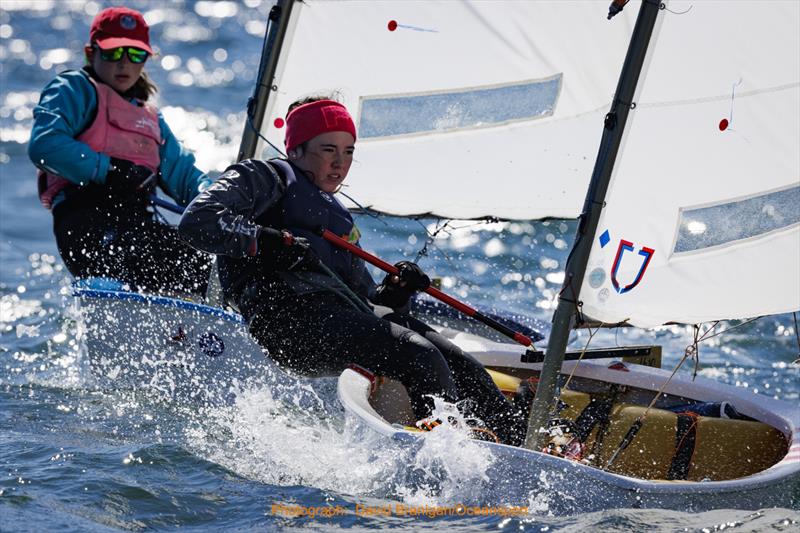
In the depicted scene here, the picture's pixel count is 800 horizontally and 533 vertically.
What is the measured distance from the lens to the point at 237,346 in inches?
173

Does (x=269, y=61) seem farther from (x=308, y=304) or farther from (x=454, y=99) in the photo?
(x=308, y=304)

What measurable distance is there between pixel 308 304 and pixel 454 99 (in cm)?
143

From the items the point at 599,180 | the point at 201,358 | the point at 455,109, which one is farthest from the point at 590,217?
the point at 201,358

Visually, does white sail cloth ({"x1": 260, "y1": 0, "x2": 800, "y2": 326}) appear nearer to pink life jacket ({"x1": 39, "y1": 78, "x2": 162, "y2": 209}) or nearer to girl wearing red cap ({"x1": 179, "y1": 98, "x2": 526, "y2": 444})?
girl wearing red cap ({"x1": 179, "y1": 98, "x2": 526, "y2": 444})

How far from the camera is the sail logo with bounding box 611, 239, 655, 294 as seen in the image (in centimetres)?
348

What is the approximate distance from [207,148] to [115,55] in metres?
4.79

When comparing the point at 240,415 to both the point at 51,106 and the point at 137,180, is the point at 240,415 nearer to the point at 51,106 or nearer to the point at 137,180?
the point at 137,180

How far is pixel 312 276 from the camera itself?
3773mm

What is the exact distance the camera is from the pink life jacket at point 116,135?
501 cm

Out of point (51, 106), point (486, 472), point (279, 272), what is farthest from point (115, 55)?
point (486, 472)

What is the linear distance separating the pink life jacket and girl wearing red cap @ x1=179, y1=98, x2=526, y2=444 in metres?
1.40

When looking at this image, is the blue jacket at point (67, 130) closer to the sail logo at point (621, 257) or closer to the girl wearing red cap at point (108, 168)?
the girl wearing red cap at point (108, 168)

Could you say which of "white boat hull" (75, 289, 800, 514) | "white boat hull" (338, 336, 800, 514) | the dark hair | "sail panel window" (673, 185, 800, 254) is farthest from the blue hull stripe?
"sail panel window" (673, 185, 800, 254)

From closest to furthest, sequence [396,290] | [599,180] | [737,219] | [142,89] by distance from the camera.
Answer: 1. [599,180]
2. [737,219]
3. [396,290]
4. [142,89]
